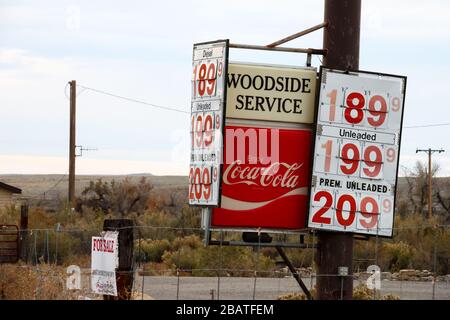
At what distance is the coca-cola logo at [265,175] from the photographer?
1839 cm

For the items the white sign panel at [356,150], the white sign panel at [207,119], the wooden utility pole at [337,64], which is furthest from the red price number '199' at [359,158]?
the white sign panel at [207,119]

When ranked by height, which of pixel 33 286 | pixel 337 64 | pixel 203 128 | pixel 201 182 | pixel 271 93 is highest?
pixel 337 64

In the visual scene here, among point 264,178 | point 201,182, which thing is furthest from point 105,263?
point 264,178

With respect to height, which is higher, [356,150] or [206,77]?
[206,77]

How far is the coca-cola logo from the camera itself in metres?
18.4

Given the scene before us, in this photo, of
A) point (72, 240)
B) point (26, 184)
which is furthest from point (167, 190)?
point (72, 240)

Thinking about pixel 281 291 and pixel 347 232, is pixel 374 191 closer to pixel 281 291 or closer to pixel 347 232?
pixel 347 232

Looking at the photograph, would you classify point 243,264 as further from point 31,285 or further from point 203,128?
point 203,128

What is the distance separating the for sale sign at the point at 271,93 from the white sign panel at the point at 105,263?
8.86ft

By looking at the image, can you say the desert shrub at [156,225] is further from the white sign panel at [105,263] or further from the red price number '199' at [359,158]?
the red price number '199' at [359,158]

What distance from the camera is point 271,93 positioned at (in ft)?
60.3

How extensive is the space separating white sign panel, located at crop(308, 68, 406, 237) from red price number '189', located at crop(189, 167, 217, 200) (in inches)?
66.6

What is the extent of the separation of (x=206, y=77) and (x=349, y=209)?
3158 millimetres
